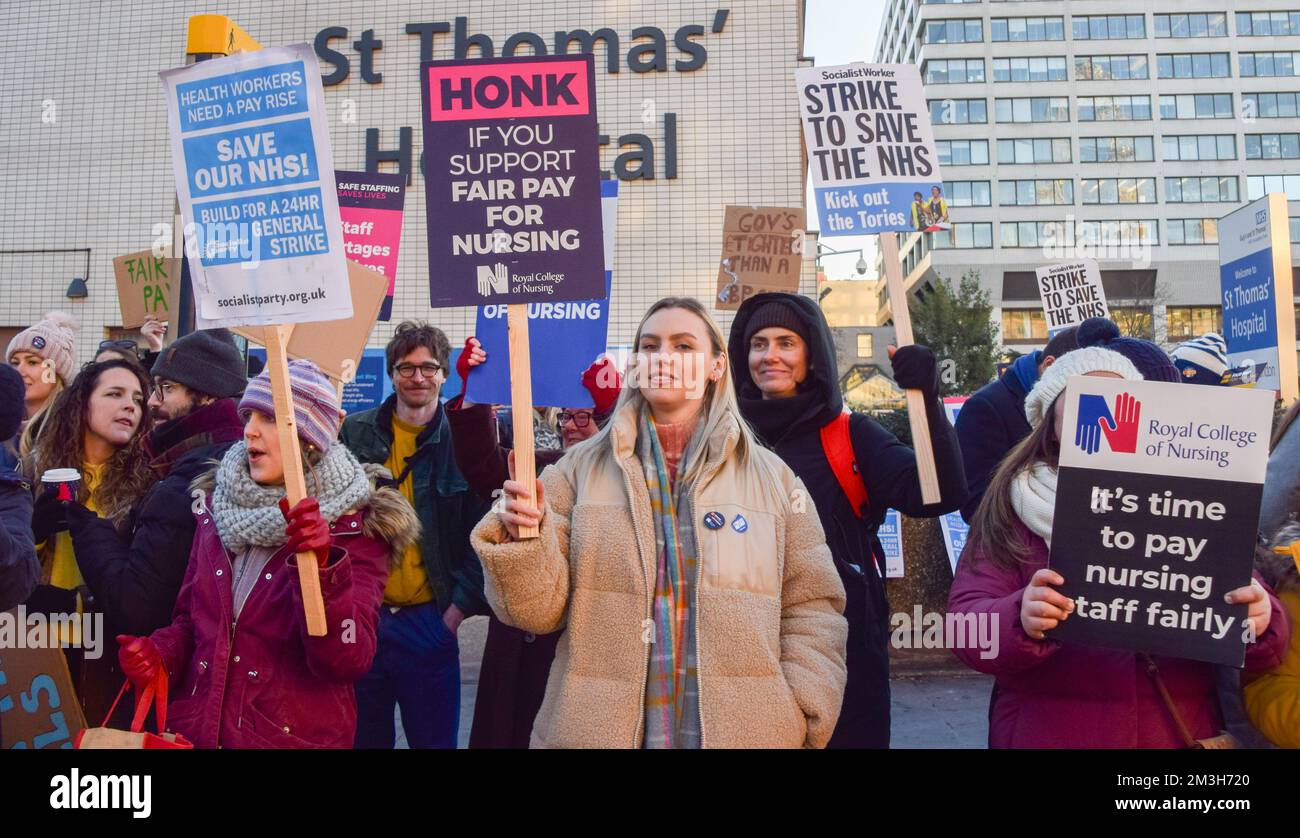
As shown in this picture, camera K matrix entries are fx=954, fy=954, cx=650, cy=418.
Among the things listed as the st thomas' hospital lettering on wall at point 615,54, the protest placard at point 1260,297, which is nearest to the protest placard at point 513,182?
the protest placard at point 1260,297

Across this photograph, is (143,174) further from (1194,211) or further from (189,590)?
(1194,211)

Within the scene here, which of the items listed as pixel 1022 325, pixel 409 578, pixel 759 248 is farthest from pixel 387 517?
pixel 1022 325

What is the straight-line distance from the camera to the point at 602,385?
3793 mm

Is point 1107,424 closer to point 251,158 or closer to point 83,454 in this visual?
point 251,158

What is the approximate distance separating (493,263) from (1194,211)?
58.8 metres

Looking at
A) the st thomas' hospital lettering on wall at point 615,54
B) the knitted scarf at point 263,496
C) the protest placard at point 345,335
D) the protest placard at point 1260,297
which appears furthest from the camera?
the st thomas' hospital lettering on wall at point 615,54

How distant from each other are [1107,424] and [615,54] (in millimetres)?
12476

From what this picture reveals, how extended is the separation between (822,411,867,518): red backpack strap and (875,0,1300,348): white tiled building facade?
52134 mm

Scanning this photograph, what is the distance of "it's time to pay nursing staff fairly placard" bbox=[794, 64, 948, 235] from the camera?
3.91 m

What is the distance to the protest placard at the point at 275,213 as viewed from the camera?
2.69 m

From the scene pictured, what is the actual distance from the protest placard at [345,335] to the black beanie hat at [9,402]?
1066mm

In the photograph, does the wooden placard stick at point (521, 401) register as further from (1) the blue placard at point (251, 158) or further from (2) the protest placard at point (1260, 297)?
(2) the protest placard at point (1260, 297)

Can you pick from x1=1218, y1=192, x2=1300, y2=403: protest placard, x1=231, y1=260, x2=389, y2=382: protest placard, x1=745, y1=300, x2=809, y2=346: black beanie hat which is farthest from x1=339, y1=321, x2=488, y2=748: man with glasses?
x1=1218, y1=192, x2=1300, y2=403: protest placard
